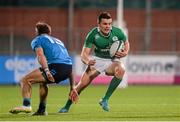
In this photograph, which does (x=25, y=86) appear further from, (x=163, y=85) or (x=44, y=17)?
(x=44, y=17)

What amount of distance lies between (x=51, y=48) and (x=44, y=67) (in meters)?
0.48

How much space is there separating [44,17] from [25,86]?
96.8 feet

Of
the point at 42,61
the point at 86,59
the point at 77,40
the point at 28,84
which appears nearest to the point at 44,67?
the point at 42,61

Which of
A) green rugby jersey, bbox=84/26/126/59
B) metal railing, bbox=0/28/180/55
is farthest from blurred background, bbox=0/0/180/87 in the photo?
green rugby jersey, bbox=84/26/126/59

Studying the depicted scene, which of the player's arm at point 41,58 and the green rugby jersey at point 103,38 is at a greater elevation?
the green rugby jersey at point 103,38

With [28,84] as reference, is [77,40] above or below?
below

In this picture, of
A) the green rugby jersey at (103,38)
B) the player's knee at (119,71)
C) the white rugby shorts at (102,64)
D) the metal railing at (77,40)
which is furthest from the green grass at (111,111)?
the metal railing at (77,40)

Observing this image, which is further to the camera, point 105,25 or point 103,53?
point 103,53

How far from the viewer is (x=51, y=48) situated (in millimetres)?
15148

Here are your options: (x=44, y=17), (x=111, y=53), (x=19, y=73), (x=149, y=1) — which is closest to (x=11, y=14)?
(x=44, y=17)

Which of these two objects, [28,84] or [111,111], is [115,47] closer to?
[111,111]

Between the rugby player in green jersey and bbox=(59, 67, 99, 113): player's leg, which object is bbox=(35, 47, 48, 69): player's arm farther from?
bbox=(59, 67, 99, 113): player's leg

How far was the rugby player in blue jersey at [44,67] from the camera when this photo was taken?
48.9ft

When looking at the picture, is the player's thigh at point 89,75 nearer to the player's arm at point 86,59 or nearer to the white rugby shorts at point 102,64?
the white rugby shorts at point 102,64
